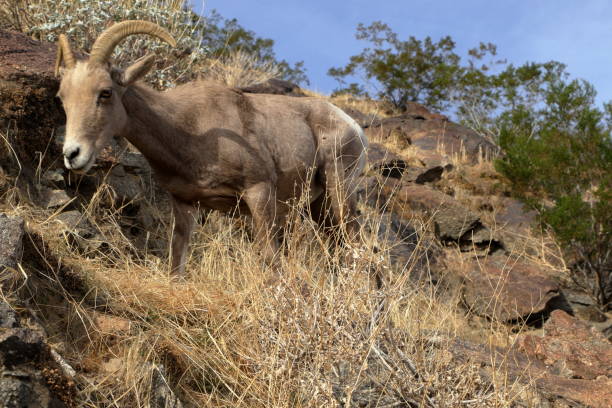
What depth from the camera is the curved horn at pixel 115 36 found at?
16.2 ft

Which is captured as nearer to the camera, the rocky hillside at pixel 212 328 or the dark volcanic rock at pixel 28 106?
the rocky hillside at pixel 212 328

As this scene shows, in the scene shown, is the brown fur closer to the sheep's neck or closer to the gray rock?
the sheep's neck

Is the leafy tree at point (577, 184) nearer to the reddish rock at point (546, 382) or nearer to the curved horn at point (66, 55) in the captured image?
the reddish rock at point (546, 382)

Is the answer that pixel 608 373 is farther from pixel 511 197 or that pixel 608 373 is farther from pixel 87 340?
pixel 511 197

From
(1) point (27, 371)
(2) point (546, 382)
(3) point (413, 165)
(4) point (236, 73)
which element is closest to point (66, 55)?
(1) point (27, 371)

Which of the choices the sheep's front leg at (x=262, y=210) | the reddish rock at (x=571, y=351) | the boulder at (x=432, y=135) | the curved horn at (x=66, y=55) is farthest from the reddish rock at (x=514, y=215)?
the curved horn at (x=66, y=55)

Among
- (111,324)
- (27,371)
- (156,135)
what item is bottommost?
(111,324)

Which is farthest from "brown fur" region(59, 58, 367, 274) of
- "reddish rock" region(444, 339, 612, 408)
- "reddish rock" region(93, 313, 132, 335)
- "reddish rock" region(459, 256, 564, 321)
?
"reddish rock" region(459, 256, 564, 321)

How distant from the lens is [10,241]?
335 cm

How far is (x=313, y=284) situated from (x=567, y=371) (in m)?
2.35

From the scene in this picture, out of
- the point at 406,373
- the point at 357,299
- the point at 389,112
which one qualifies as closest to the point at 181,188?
the point at 357,299

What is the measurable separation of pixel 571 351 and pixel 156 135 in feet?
12.3

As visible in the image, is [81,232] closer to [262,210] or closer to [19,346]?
[262,210]

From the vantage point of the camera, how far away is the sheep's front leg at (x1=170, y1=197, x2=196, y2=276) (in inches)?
220
